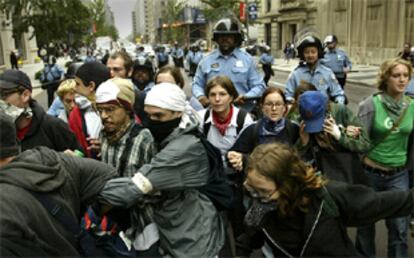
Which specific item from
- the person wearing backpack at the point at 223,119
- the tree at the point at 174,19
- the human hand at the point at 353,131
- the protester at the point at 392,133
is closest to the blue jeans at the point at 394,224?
the protester at the point at 392,133

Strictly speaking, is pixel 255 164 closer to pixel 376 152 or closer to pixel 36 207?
pixel 36 207

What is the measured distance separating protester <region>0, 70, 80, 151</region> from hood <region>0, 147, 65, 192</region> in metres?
1.23

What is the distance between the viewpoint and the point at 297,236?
6.97 ft

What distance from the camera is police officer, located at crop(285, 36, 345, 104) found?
4785 mm

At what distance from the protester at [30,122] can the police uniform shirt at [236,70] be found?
205cm

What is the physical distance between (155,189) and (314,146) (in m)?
1.30

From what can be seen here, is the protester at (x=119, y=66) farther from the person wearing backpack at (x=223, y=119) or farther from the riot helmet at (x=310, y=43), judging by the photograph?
the riot helmet at (x=310, y=43)

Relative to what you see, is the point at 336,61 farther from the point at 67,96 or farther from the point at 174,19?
the point at 174,19

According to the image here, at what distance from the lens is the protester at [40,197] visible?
1555 millimetres

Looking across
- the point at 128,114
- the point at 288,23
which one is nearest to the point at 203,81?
the point at 128,114

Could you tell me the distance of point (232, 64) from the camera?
4926 mm

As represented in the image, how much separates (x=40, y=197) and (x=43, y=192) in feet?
0.07

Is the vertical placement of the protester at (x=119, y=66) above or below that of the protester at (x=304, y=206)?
above

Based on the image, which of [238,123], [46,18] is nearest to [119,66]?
[238,123]
